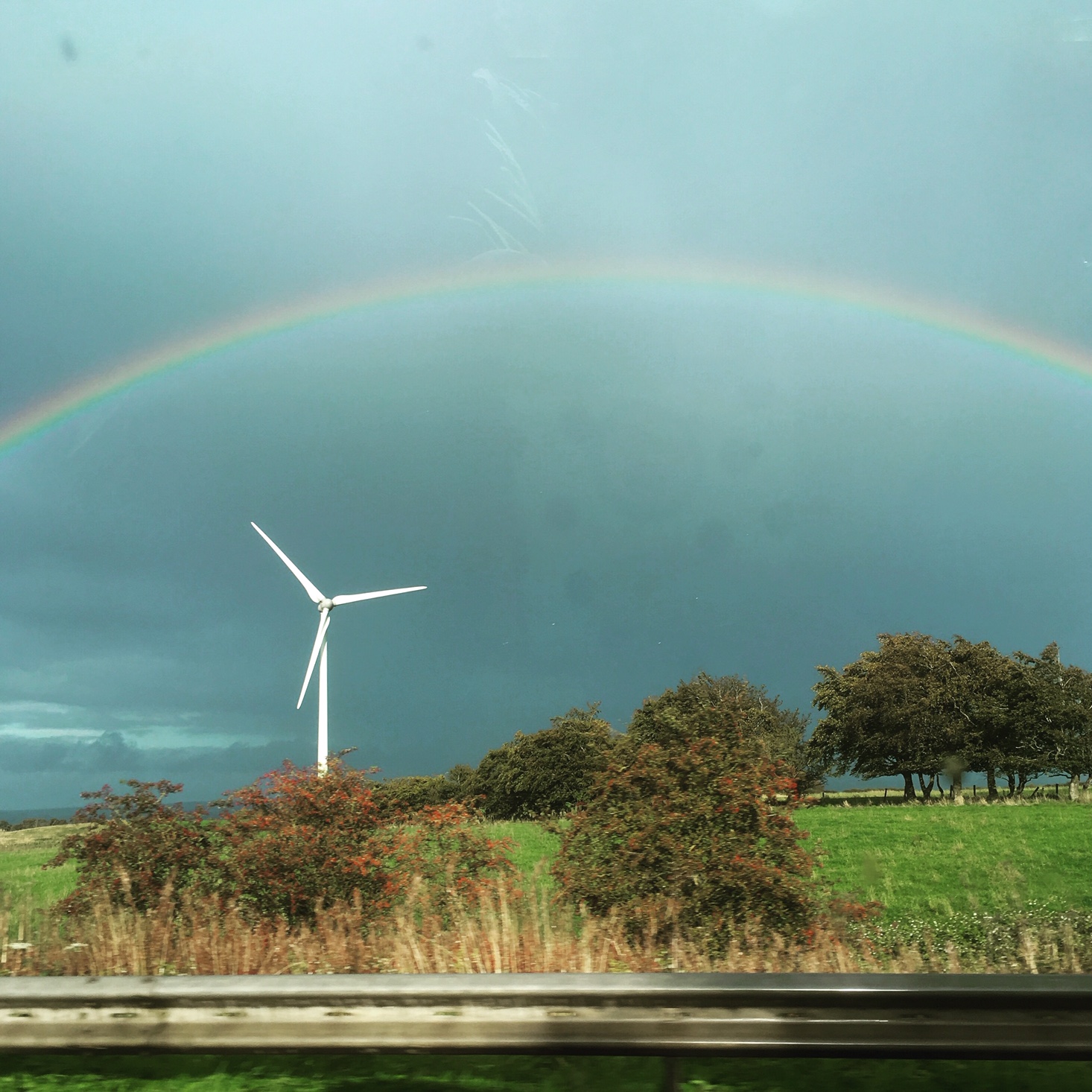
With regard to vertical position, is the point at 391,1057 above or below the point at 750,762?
below

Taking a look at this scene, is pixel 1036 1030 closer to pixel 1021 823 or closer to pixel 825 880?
pixel 825 880

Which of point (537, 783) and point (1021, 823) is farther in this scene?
point (537, 783)

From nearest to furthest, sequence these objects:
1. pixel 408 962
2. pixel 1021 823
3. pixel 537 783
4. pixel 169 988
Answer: pixel 169 988 < pixel 408 962 < pixel 1021 823 < pixel 537 783

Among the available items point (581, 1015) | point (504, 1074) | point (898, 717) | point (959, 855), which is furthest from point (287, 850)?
A: point (898, 717)

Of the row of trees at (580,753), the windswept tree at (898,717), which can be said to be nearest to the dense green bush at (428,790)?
the row of trees at (580,753)

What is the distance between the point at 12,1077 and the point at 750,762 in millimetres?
6441

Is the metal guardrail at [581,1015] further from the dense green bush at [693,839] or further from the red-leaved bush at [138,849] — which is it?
the red-leaved bush at [138,849]

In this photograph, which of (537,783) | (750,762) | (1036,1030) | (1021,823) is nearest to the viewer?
(1036,1030)

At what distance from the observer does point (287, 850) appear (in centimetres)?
940

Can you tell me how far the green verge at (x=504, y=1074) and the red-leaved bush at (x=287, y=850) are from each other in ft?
13.8

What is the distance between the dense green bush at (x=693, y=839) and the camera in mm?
8266

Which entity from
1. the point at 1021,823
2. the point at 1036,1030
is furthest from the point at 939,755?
the point at 1036,1030

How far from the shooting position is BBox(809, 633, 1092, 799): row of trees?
168ft

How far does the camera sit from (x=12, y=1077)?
466 cm
